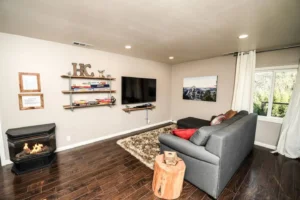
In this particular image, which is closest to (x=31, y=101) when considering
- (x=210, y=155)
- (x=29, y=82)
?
(x=29, y=82)

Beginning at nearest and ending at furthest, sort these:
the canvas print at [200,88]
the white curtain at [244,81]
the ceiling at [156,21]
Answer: the ceiling at [156,21] < the white curtain at [244,81] < the canvas print at [200,88]

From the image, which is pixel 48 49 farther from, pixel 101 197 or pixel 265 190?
pixel 265 190

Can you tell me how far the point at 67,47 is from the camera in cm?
286

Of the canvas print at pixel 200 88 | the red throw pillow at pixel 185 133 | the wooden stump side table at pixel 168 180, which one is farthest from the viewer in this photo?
the canvas print at pixel 200 88

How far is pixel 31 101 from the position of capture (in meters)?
2.53

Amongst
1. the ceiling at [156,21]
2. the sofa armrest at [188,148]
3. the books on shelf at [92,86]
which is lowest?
the sofa armrest at [188,148]

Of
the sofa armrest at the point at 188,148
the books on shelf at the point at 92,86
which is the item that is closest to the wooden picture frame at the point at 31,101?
the books on shelf at the point at 92,86

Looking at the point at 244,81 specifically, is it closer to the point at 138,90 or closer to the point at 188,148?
the point at 188,148

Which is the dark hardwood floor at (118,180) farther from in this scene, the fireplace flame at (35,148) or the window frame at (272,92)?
the window frame at (272,92)

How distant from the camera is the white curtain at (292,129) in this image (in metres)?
2.67

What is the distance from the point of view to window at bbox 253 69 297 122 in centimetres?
301

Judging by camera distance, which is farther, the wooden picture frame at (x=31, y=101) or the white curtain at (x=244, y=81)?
the white curtain at (x=244, y=81)

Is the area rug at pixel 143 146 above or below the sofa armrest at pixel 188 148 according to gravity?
below

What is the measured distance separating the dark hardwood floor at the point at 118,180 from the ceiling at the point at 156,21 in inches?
95.9
